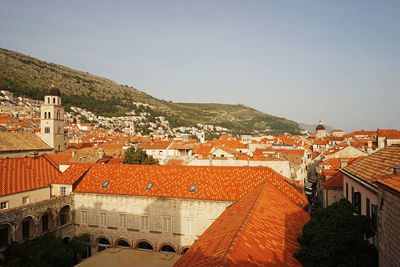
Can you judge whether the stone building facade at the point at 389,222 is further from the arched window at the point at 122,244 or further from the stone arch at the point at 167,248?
the arched window at the point at 122,244

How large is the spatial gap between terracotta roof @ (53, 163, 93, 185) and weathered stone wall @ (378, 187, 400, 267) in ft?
87.2

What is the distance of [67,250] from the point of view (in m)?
23.0

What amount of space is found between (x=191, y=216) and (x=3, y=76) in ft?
593

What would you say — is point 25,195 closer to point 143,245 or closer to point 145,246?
point 143,245

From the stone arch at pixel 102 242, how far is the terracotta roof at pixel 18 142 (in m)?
24.1

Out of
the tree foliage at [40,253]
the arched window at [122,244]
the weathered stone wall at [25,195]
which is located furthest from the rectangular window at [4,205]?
the arched window at [122,244]

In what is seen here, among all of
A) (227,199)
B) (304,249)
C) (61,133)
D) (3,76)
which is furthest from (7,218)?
(3,76)

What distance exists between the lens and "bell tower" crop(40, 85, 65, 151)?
196 ft

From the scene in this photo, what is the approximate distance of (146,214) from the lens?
25.3 m

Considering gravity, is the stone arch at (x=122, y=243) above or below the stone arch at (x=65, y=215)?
below

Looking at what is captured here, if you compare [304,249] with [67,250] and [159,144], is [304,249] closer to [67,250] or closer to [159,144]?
[67,250]

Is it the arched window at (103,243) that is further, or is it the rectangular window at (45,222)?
the arched window at (103,243)

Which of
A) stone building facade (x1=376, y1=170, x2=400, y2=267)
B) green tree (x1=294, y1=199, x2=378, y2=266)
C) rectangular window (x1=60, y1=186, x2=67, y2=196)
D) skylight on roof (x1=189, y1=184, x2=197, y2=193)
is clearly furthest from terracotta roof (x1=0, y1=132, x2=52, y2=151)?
stone building facade (x1=376, y1=170, x2=400, y2=267)

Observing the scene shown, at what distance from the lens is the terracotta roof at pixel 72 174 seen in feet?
93.1
